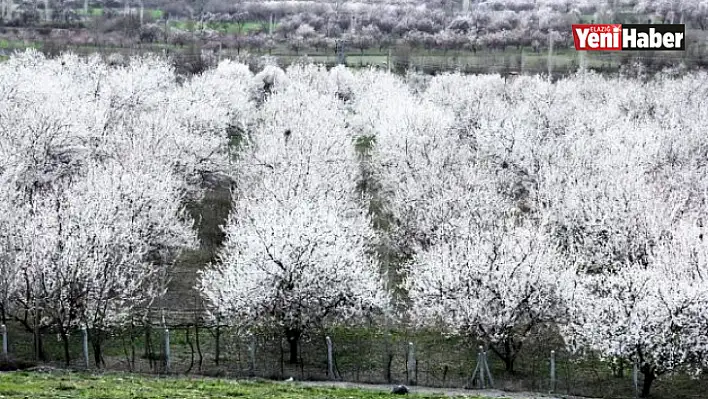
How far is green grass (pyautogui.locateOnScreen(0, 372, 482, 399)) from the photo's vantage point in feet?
78.7

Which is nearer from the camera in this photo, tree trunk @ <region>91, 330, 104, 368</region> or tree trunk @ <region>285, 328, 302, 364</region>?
tree trunk @ <region>91, 330, 104, 368</region>

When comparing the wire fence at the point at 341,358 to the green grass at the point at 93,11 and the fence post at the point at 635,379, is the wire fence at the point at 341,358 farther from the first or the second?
the green grass at the point at 93,11

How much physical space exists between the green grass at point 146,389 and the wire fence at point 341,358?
229cm

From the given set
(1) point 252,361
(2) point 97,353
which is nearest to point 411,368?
(1) point 252,361

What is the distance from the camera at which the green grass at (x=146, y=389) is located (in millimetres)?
23984

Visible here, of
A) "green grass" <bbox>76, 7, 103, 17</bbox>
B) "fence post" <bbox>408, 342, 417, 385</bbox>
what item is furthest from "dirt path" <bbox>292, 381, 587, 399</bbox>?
"green grass" <bbox>76, 7, 103, 17</bbox>

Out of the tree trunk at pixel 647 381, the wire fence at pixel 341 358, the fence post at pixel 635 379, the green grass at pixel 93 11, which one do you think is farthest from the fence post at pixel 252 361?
the green grass at pixel 93 11

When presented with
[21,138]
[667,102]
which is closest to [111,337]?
[21,138]

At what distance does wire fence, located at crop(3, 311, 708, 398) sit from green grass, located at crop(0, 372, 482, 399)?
229 cm

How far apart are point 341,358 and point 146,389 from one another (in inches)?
372

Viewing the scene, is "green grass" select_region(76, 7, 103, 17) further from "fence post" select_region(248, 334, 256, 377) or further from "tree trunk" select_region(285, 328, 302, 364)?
"fence post" select_region(248, 334, 256, 377)

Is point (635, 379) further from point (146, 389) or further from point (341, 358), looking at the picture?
point (146, 389)

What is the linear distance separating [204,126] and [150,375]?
34.6 m

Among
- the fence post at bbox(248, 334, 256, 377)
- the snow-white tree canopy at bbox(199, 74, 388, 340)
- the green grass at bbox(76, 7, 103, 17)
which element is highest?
the green grass at bbox(76, 7, 103, 17)
